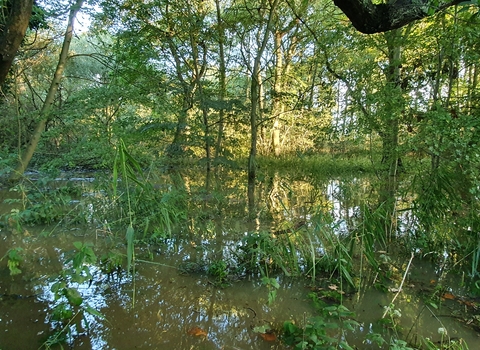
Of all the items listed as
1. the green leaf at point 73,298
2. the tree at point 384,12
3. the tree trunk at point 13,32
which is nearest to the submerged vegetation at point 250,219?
the green leaf at point 73,298

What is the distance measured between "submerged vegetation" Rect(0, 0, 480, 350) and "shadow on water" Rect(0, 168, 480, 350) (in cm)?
2

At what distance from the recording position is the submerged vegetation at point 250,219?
7.56 ft

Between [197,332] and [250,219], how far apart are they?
2.67m

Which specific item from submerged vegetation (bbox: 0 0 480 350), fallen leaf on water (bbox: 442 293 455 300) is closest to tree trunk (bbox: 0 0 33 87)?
submerged vegetation (bbox: 0 0 480 350)

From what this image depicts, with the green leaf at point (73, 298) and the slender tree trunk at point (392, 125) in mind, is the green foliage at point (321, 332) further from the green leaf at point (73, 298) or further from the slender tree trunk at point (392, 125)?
the slender tree trunk at point (392, 125)

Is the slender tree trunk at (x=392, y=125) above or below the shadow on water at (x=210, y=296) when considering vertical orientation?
above

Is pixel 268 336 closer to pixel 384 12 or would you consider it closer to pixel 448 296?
pixel 448 296

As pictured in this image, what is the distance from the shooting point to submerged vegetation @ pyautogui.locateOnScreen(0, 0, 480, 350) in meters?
2.30

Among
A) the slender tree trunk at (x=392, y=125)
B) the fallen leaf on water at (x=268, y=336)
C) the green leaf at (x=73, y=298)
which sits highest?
the slender tree trunk at (x=392, y=125)

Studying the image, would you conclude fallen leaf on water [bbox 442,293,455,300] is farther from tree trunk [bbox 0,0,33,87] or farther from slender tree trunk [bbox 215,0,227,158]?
slender tree trunk [bbox 215,0,227,158]

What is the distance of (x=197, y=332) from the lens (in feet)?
7.32

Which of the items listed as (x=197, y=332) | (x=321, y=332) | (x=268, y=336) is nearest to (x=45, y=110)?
(x=197, y=332)

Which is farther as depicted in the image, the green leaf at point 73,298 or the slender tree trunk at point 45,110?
the slender tree trunk at point 45,110

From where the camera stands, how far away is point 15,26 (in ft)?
7.18
